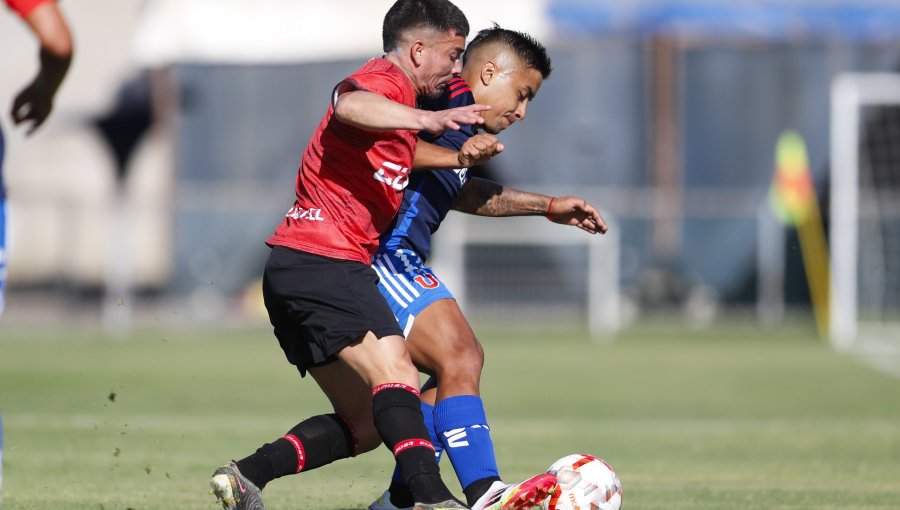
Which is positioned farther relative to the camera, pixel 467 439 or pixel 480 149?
pixel 467 439

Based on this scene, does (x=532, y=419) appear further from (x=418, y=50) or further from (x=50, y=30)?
(x=50, y=30)

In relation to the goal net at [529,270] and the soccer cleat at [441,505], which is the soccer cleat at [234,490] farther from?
the goal net at [529,270]

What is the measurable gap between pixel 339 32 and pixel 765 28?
25.4 ft

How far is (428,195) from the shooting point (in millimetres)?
6461

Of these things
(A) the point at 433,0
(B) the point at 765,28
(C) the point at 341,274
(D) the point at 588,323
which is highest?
(B) the point at 765,28

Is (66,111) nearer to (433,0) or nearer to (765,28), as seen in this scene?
(765,28)

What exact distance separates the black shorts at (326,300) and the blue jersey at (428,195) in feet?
1.85

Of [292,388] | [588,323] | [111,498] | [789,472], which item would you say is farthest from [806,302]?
[111,498]

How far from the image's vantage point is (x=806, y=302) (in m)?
24.0

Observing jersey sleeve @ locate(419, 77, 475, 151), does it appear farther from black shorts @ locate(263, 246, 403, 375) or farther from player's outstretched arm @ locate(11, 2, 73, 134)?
player's outstretched arm @ locate(11, 2, 73, 134)

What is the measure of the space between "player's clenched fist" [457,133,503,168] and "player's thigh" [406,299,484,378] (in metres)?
0.87

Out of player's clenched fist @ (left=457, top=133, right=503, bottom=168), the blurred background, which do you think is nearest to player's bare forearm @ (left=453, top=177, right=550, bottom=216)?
player's clenched fist @ (left=457, top=133, right=503, bottom=168)

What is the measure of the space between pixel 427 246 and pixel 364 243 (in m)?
0.76

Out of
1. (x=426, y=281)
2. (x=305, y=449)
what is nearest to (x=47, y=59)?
(x=426, y=281)
